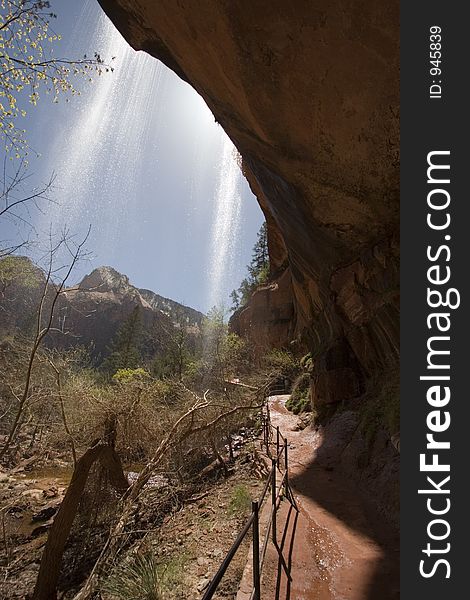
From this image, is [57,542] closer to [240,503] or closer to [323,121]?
[240,503]

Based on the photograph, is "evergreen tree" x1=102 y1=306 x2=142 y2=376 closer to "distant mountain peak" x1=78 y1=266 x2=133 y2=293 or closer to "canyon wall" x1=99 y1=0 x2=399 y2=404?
"distant mountain peak" x1=78 y1=266 x2=133 y2=293

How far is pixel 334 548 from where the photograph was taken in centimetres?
501

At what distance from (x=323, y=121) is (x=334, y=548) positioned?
7.46 m

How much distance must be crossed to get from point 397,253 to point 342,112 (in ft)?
14.0

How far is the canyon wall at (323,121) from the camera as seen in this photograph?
5766 mm

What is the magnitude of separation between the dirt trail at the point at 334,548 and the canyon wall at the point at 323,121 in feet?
15.4

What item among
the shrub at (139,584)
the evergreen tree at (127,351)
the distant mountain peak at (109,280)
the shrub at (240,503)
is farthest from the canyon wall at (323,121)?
the distant mountain peak at (109,280)

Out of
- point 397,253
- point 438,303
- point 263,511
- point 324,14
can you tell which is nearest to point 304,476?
point 263,511

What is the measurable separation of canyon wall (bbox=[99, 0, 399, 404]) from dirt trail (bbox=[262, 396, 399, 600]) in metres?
4.70

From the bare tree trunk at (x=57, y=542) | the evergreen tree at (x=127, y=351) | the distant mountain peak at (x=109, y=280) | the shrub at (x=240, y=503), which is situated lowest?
the bare tree trunk at (x=57, y=542)

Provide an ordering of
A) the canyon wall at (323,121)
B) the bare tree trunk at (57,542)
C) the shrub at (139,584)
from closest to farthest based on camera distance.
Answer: the shrub at (139,584) < the canyon wall at (323,121) < the bare tree trunk at (57,542)

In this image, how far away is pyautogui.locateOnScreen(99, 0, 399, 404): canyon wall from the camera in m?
5.77

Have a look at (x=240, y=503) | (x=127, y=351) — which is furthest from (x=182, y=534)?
(x=127, y=351)

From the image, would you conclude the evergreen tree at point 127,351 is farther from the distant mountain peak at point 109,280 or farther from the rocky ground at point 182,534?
the rocky ground at point 182,534
